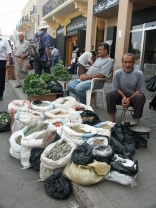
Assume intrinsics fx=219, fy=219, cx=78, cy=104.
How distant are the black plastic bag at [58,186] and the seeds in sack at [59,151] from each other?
0.20 metres

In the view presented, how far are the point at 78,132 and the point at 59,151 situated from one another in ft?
1.49

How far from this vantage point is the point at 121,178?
7.27ft

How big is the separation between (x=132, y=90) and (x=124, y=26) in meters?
5.35

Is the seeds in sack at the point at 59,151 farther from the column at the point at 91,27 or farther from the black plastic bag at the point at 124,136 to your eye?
the column at the point at 91,27

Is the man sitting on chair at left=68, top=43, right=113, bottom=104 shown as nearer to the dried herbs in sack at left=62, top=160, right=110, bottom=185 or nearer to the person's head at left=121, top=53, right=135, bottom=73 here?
the person's head at left=121, top=53, right=135, bottom=73

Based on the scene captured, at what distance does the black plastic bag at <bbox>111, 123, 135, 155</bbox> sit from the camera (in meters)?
2.89

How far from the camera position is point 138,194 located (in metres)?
2.13

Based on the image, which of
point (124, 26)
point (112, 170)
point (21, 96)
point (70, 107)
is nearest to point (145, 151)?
point (112, 170)

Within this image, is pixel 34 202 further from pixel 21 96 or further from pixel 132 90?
pixel 21 96

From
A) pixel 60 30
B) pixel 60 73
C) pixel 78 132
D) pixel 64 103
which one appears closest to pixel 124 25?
pixel 60 73

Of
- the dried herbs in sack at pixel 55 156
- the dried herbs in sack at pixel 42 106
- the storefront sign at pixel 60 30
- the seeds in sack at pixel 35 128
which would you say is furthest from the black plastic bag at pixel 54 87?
the storefront sign at pixel 60 30

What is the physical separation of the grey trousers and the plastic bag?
4.96ft

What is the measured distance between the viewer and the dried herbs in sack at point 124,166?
7.29 feet

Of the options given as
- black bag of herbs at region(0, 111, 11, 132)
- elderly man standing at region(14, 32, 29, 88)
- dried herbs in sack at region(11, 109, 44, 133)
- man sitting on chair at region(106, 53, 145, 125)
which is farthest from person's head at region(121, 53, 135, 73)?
elderly man standing at region(14, 32, 29, 88)
